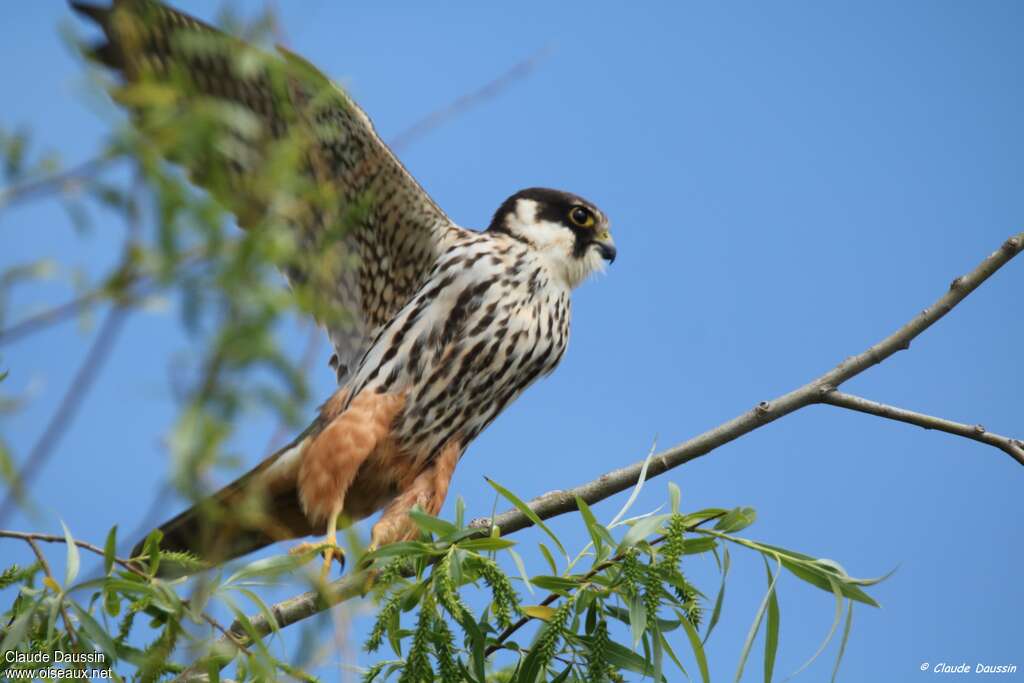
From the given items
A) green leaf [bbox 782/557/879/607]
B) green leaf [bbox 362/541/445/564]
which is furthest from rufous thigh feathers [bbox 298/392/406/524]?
green leaf [bbox 782/557/879/607]

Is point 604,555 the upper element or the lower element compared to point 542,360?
lower

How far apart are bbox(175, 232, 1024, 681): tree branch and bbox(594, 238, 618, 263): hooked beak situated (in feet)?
5.13

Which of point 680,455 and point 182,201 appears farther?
point 680,455

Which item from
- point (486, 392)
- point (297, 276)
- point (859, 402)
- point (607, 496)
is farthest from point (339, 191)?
point (859, 402)

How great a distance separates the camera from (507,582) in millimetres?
2186

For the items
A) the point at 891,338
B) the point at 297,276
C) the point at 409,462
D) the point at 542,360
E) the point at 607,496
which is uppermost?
the point at 297,276

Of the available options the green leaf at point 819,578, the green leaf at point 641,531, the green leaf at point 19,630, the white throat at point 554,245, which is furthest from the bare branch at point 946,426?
the green leaf at point 19,630

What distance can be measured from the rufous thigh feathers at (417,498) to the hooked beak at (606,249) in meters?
0.93

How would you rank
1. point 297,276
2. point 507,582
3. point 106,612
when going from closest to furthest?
point 106,612 → point 507,582 → point 297,276

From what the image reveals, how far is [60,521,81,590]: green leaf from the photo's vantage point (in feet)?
6.54

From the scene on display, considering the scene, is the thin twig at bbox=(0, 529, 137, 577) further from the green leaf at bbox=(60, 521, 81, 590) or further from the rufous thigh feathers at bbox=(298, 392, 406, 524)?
the rufous thigh feathers at bbox=(298, 392, 406, 524)

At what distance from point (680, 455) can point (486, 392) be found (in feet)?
3.85

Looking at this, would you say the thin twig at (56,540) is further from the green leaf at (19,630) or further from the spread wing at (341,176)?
the spread wing at (341,176)

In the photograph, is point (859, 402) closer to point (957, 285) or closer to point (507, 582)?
point (957, 285)
